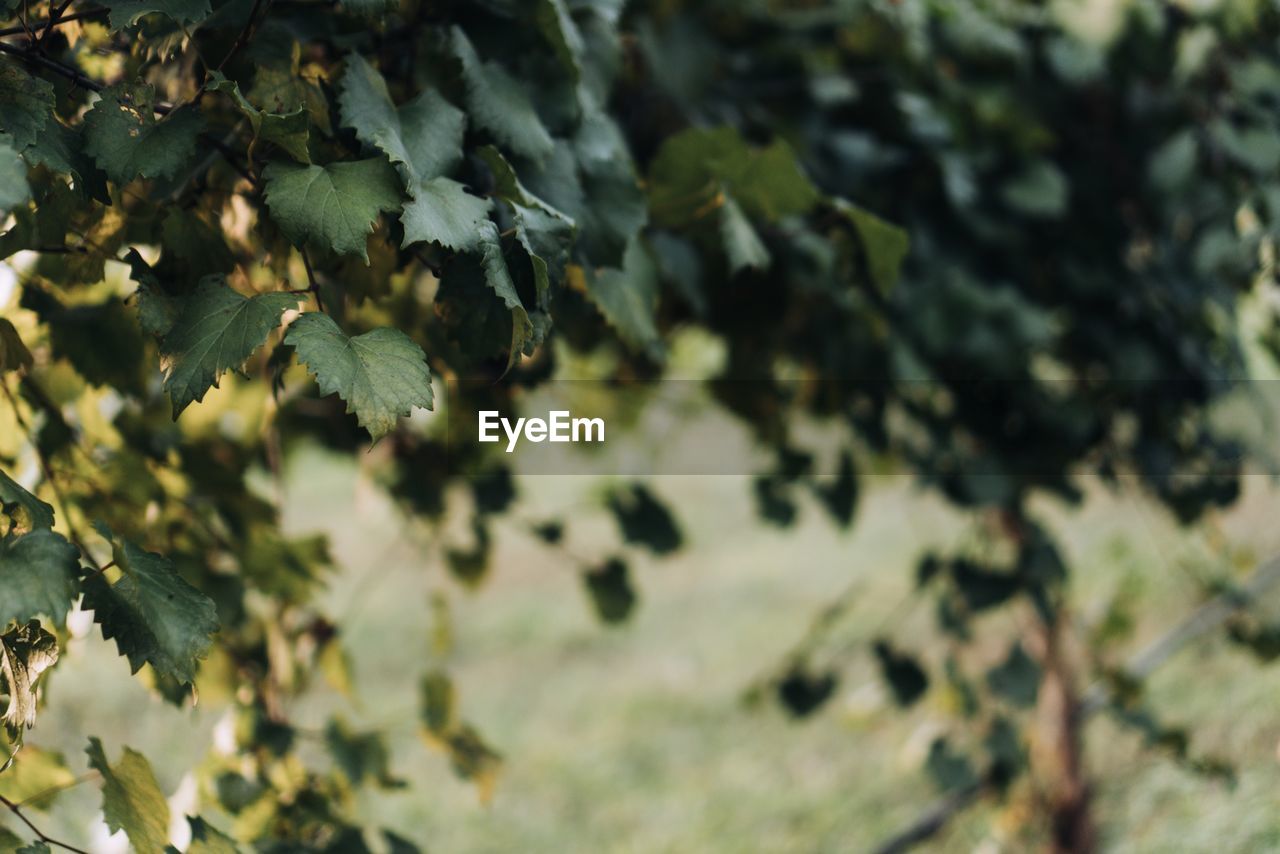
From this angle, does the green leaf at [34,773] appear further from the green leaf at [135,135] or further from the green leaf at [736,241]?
the green leaf at [736,241]

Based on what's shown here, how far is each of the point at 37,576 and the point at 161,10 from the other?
1.32ft

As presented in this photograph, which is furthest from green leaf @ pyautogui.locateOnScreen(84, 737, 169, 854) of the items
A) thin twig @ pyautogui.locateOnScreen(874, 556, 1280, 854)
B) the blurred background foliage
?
thin twig @ pyautogui.locateOnScreen(874, 556, 1280, 854)

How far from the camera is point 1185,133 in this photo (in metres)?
1.67

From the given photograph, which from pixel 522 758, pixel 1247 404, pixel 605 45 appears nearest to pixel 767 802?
pixel 522 758

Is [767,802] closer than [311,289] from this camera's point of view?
No

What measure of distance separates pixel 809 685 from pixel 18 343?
1.73m

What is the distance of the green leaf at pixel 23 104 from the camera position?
79cm

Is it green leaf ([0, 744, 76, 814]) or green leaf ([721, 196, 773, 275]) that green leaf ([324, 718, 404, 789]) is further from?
green leaf ([721, 196, 773, 275])

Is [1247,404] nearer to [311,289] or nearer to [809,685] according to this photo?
[809,685]

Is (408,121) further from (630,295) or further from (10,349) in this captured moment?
(10,349)

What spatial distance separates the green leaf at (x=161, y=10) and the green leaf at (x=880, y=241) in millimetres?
635

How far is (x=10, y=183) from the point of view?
2.20 feet

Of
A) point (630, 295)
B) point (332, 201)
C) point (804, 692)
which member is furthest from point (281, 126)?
point (804, 692)

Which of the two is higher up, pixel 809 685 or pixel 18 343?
pixel 18 343
